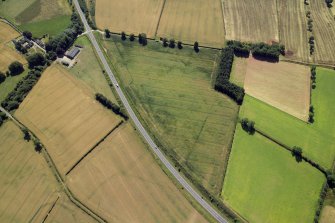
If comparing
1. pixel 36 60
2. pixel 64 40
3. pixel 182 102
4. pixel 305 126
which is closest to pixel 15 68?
pixel 36 60

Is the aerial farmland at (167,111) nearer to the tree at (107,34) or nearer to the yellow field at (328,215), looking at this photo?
the yellow field at (328,215)

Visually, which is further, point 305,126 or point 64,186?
point 305,126

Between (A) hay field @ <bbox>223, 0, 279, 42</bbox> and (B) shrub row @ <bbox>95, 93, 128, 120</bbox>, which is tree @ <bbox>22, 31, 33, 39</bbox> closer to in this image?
(B) shrub row @ <bbox>95, 93, 128, 120</bbox>

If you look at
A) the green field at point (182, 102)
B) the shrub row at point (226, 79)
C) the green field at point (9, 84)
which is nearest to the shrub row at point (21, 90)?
the green field at point (9, 84)

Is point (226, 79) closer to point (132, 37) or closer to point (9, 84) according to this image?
point (132, 37)

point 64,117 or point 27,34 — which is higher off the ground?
point 27,34

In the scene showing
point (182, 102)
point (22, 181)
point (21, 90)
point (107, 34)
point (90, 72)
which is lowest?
point (22, 181)
